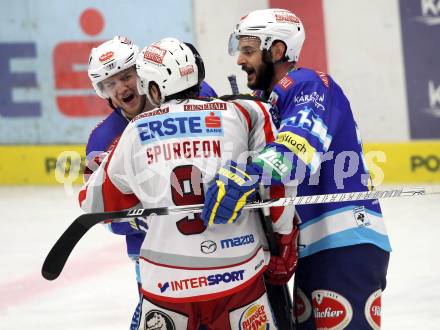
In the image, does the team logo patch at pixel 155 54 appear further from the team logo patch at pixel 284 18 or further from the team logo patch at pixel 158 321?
the team logo patch at pixel 158 321

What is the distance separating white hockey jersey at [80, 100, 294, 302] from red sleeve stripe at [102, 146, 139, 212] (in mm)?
105

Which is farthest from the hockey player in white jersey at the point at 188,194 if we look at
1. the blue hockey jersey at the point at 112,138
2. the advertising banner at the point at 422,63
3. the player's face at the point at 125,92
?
the advertising banner at the point at 422,63

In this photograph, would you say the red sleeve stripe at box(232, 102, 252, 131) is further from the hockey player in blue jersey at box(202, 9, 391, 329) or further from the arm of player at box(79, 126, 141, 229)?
the arm of player at box(79, 126, 141, 229)

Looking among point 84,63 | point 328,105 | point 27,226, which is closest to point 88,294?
point 27,226

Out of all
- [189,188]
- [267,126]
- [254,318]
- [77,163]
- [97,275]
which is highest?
[267,126]

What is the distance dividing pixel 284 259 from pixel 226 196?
41 centimetres

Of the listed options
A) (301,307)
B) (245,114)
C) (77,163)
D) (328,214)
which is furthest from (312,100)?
(77,163)

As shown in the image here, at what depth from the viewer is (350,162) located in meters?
3.16

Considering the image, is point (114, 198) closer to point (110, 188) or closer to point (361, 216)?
point (110, 188)

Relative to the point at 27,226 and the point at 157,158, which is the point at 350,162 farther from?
the point at 27,226

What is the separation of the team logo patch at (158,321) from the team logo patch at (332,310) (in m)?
0.56

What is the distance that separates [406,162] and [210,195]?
4.67 m

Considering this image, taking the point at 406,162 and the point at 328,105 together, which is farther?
the point at 406,162

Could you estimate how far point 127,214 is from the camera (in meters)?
2.93
